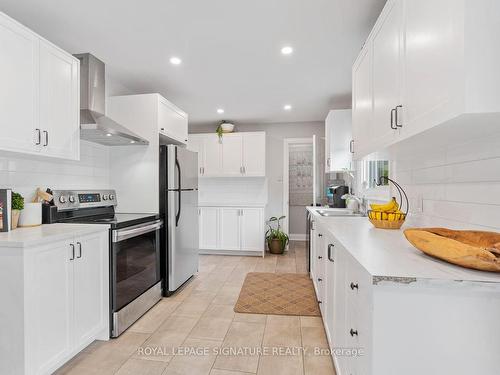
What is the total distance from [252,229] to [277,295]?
180 centimetres

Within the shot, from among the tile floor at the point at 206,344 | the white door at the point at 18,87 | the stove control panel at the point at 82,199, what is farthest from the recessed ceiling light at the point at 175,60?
the tile floor at the point at 206,344

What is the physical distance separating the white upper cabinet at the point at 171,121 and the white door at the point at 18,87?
1.23 meters

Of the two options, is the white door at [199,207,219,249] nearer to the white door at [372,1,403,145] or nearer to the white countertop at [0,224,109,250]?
the white countertop at [0,224,109,250]

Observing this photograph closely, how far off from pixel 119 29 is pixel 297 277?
10.6ft

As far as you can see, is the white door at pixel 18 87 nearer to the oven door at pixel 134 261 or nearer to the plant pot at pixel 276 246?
the oven door at pixel 134 261

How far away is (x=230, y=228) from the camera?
15.9 ft

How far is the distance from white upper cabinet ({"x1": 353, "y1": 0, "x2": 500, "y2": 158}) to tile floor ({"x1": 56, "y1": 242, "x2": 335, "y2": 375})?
4.95 ft

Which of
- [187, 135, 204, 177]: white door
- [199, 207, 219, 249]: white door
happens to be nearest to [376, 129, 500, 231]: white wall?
[199, 207, 219, 249]: white door

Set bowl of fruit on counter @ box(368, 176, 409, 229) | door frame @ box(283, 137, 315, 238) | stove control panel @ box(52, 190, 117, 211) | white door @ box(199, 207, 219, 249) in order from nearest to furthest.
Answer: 1. bowl of fruit on counter @ box(368, 176, 409, 229)
2. stove control panel @ box(52, 190, 117, 211)
3. white door @ box(199, 207, 219, 249)
4. door frame @ box(283, 137, 315, 238)

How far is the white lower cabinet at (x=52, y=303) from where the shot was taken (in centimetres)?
152

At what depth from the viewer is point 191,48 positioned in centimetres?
255

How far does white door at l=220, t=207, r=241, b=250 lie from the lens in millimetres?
4809

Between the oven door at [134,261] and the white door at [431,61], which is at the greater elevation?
the white door at [431,61]

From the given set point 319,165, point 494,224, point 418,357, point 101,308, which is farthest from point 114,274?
point 319,165
